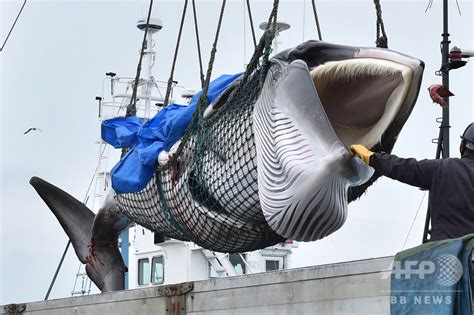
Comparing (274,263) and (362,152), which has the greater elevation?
(274,263)

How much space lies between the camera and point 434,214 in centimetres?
494

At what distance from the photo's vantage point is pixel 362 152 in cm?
511

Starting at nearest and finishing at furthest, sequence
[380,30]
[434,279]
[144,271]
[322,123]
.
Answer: [434,279] < [322,123] < [380,30] < [144,271]

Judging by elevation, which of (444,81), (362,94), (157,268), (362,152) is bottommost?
(362,152)

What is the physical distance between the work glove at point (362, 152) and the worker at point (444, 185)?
0.13 m

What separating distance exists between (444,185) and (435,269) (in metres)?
0.52

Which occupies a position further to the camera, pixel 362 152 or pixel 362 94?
pixel 362 94

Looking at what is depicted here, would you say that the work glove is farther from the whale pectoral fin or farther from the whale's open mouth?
the whale pectoral fin

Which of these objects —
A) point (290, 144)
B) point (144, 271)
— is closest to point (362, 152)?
point (290, 144)

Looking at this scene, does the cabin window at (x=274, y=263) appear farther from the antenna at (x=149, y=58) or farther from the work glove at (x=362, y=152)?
the work glove at (x=362, y=152)

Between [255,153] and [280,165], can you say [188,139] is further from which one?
[280,165]

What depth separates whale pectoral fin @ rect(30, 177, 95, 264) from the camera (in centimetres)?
880

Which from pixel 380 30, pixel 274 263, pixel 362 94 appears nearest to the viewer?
pixel 362 94

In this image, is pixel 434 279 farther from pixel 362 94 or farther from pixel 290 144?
pixel 362 94
